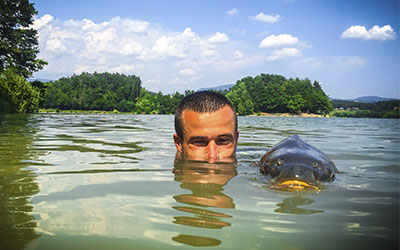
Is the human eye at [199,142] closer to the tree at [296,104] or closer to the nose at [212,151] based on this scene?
the nose at [212,151]

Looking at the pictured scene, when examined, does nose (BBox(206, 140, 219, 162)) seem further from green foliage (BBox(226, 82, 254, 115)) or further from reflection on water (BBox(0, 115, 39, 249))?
green foliage (BBox(226, 82, 254, 115))

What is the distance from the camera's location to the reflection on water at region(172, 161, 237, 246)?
5.62ft

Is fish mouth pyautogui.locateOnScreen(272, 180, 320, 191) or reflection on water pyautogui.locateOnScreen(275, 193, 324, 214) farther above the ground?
fish mouth pyautogui.locateOnScreen(272, 180, 320, 191)

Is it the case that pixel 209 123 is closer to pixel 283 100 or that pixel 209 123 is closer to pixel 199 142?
pixel 199 142

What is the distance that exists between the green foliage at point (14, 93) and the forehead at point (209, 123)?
28627 millimetres

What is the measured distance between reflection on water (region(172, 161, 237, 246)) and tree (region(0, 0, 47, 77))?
96.4 feet

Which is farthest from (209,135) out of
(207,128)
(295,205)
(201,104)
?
(295,205)

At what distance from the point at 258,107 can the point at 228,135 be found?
442ft

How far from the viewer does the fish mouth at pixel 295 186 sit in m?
2.66

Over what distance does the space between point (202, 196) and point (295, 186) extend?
2.81ft

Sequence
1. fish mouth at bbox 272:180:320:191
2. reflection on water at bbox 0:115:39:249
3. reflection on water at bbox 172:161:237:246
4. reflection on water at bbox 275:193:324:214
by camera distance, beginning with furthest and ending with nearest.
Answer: fish mouth at bbox 272:180:320:191 < reflection on water at bbox 275:193:324:214 < reflection on water at bbox 172:161:237:246 < reflection on water at bbox 0:115:39:249

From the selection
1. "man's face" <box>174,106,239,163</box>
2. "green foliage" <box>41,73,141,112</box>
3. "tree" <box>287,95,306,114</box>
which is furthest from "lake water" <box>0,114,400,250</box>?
"tree" <box>287,95,306,114</box>

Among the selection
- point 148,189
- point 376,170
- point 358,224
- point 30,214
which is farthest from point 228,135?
point 30,214

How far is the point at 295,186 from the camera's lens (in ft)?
8.82
